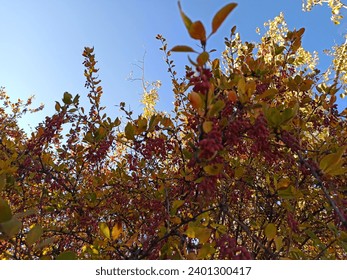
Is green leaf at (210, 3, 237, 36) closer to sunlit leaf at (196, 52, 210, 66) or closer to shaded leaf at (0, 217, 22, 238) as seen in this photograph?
sunlit leaf at (196, 52, 210, 66)

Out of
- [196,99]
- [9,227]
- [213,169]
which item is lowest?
[9,227]

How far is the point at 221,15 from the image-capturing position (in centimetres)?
90

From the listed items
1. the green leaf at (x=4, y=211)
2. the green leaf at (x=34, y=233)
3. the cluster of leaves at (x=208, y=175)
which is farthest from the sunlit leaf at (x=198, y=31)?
the green leaf at (x=34, y=233)

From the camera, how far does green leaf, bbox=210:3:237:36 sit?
2.88 ft

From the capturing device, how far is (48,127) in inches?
92.9

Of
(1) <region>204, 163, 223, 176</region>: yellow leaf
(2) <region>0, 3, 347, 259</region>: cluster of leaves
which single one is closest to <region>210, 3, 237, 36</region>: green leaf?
(2) <region>0, 3, 347, 259</region>: cluster of leaves

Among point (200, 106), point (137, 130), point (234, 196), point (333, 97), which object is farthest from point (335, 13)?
point (200, 106)

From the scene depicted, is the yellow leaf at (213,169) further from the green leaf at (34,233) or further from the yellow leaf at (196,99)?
the green leaf at (34,233)

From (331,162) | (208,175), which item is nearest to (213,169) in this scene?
(208,175)

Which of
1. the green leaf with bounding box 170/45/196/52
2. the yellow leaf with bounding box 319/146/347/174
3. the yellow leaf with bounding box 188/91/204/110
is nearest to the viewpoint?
the green leaf with bounding box 170/45/196/52

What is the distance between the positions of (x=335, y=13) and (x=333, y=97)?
642cm

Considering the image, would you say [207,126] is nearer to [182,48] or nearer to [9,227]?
[182,48]

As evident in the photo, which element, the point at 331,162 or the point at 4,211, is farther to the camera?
the point at 331,162

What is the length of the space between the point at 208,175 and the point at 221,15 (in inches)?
23.9
